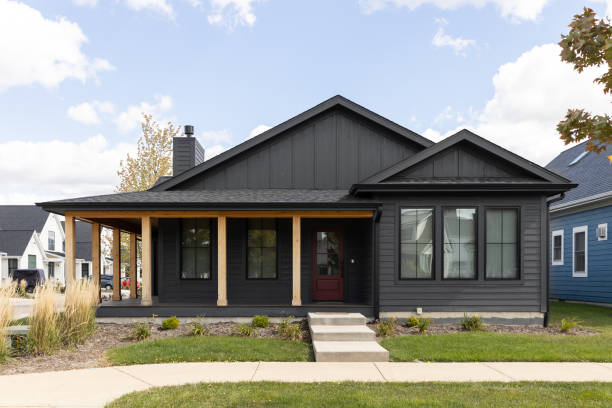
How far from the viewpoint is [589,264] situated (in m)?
16.2

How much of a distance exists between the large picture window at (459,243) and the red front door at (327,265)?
109 inches

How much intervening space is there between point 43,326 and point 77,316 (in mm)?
758

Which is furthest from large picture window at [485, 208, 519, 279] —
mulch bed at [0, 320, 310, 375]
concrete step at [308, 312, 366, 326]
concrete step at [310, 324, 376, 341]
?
mulch bed at [0, 320, 310, 375]

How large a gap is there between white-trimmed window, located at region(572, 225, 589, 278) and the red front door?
9.20 m

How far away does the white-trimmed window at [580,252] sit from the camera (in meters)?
16.5

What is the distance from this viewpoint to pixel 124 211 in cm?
1130

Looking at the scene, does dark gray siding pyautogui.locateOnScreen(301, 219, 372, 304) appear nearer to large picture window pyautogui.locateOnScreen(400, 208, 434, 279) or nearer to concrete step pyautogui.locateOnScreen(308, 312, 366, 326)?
large picture window pyautogui.locateOnScreen(400, 208, 434, 279)

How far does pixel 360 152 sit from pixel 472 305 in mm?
4877

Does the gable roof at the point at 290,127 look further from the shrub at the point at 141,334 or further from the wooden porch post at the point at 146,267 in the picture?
the shrub at the point at 141,334

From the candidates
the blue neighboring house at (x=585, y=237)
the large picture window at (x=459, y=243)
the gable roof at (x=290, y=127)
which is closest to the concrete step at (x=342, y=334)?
the large picture window at (x=459, y=243)

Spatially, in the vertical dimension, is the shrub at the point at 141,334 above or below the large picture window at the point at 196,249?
below

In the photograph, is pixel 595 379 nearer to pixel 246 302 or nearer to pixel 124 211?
pixel 246 302

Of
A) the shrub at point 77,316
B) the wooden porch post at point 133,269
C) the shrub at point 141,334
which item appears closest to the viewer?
the shrub at point 77,316

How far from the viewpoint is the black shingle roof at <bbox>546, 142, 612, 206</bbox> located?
1620 cm
